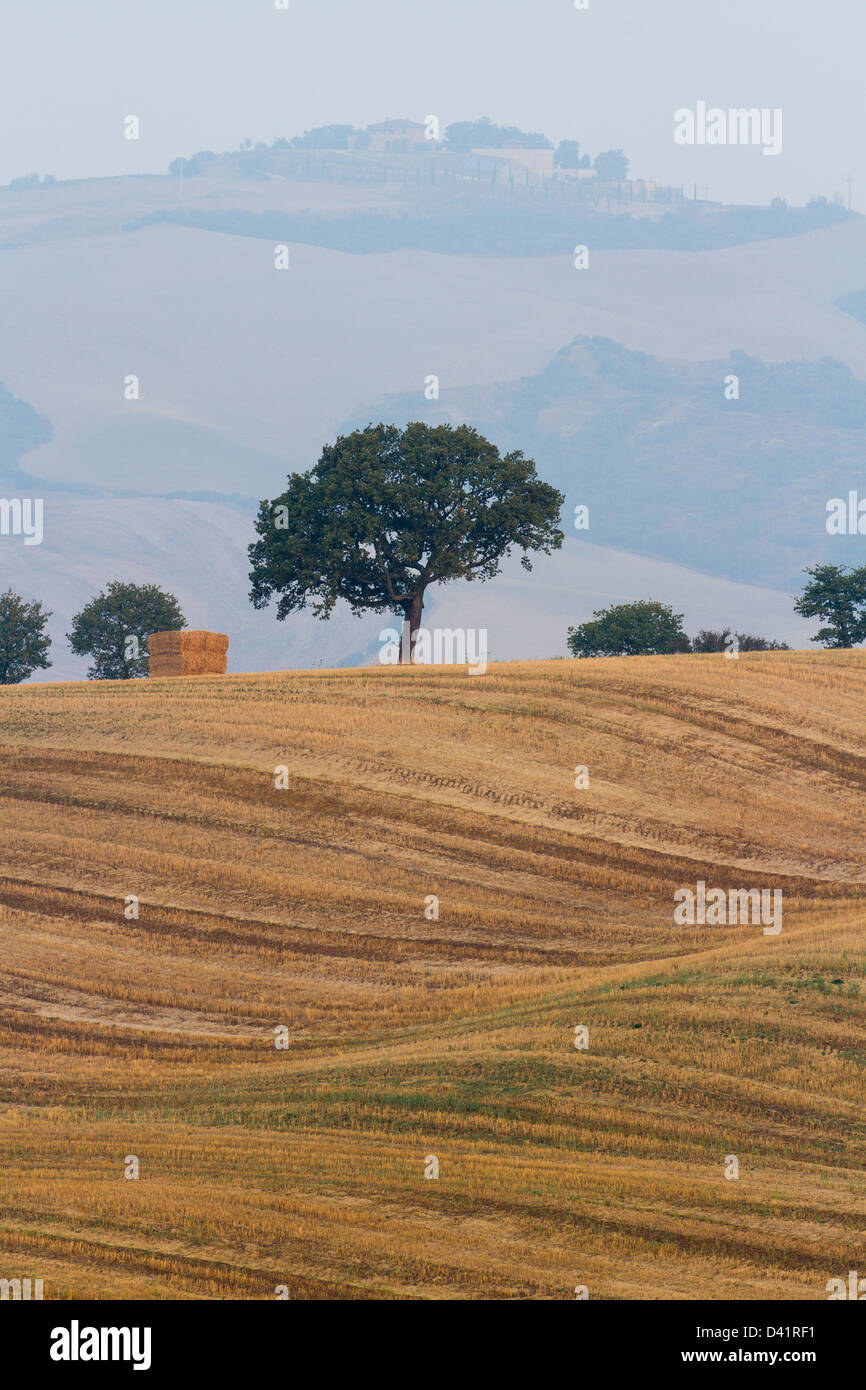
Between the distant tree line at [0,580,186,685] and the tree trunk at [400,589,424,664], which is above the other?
the distant tree line at [0,580,186,685]

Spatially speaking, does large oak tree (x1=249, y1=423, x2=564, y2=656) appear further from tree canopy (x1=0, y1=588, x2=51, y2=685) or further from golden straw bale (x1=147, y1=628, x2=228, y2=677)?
tree canopy (x1=0, y1=588, x2=51, y2=685)

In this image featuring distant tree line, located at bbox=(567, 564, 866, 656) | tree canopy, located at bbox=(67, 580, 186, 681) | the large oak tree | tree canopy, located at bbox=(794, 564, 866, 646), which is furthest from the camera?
tree canopy, located at bbox=(67, 580, 186, 681)

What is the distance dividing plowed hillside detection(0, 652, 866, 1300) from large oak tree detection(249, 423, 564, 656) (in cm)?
1804

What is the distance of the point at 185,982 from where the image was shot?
33.4m

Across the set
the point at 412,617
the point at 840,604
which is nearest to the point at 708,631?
the point at 840,604

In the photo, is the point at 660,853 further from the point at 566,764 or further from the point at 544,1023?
the point at 544,1023

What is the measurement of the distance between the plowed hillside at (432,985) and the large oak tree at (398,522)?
1804 cm

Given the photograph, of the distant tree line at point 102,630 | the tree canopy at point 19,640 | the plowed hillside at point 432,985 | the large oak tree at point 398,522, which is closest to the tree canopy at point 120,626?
the distant tree line at point 102,630

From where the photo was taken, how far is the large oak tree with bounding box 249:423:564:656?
254ft

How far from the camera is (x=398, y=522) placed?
7894cm

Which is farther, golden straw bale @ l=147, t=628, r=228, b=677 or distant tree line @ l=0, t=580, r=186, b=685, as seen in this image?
distant tree line @ l=0, t=580, r=186, b=685

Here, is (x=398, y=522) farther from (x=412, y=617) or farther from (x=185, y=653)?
(x=185, y=653)

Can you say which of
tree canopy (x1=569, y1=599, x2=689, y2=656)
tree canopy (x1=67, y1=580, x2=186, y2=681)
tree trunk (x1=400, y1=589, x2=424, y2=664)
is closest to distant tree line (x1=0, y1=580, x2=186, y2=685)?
tree canopy (x1=67, y1=580, x2=186, y2=681)

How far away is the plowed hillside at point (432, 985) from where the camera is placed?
1812 centimetres
